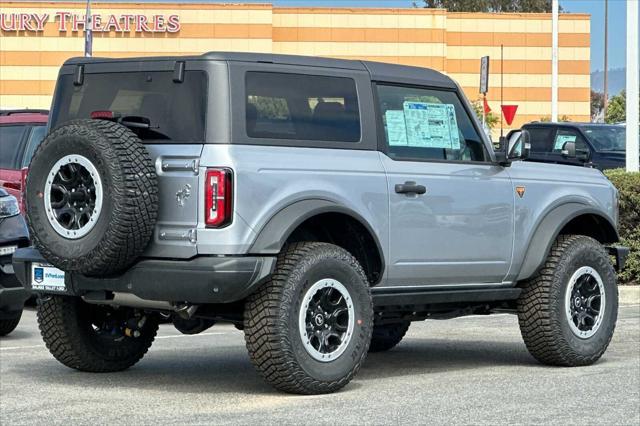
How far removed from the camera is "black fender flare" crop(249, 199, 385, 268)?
830 cm

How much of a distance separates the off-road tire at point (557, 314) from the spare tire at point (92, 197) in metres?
3.05

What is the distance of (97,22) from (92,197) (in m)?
66.1

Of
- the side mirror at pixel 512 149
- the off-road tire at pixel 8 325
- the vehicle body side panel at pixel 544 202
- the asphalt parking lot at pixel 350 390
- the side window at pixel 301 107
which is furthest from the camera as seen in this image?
the off-road tire at pixel 8 325

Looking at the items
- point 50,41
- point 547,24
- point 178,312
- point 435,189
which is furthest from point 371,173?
point 547,24

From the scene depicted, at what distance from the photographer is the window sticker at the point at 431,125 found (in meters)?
9.45

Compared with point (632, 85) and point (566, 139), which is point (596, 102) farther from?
point (632, 85)

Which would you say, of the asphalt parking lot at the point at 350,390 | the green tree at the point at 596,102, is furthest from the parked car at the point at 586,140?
the green tree at the point at 596,102

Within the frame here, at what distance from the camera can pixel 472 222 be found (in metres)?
9.61

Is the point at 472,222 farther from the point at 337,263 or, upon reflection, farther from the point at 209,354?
the point at 209,354

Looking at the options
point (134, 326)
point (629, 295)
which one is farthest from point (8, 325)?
point (629, 295)

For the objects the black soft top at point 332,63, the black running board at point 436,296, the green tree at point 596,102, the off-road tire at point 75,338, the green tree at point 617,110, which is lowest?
the off-road tire at point 75,338

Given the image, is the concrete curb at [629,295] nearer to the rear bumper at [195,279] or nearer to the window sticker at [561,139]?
the window sticker at [561,139]

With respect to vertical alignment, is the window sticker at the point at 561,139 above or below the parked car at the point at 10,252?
above

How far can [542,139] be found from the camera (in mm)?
23797
